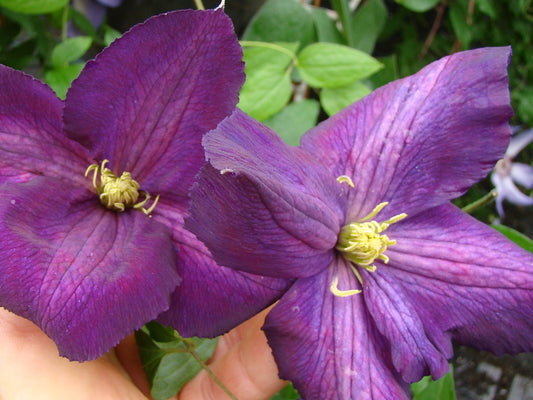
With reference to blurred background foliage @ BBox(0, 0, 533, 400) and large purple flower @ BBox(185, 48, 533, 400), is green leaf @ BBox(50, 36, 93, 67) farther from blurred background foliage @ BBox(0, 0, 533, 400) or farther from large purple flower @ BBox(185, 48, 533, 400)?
large purple flower @ BBox(185, 48, 533, 400)

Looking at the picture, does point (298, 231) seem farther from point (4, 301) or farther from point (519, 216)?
point (519, 216)

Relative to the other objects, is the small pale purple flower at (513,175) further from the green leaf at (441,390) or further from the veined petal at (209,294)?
the veined petal at (209,294)

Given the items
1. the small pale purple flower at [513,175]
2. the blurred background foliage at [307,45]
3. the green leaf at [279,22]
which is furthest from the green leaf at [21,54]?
the small pale purple flower at [513,175]

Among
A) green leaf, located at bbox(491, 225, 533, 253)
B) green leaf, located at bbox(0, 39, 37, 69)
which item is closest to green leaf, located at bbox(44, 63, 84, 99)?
green leaf, located at bbox(0, 39, 37, 69)

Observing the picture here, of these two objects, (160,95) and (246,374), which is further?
(246,374)

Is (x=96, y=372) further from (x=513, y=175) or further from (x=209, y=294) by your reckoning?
(x=513, y=175)

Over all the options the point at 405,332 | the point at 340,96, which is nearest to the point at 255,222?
the point at 405,332

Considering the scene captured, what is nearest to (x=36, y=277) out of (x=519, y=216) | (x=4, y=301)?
(x=4, y=301)
